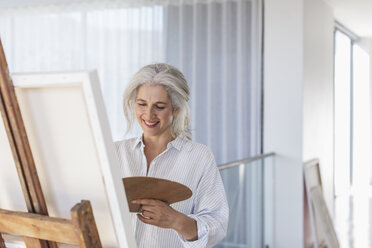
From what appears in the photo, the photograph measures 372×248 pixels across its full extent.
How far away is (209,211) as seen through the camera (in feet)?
4.92

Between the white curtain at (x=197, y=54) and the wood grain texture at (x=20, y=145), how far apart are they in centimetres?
329

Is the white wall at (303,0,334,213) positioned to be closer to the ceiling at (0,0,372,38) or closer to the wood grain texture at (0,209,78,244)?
the ceiling at (0,0,372,38)

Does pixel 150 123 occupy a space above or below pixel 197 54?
below

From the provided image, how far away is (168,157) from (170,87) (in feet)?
0.69

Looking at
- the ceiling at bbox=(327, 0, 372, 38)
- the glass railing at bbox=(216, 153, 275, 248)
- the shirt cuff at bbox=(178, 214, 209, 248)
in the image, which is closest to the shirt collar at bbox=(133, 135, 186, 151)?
the shirt cuff at bbox=(178, 214, 209, 248)

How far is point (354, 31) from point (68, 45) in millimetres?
4854

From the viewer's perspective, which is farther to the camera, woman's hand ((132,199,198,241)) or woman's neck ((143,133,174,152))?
woman's neck ((143,133,174,152))

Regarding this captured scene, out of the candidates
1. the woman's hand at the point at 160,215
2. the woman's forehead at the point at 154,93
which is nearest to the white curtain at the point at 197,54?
the woman's forehead at the point at 154,93

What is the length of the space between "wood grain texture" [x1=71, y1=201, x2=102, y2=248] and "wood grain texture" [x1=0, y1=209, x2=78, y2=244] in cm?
1

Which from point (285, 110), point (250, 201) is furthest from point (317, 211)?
point (285, 110)

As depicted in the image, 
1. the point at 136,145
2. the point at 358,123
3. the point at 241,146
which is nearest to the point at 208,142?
the point at 241,146

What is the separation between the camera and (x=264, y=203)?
15.0 feet

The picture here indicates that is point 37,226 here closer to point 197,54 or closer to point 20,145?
point 20,145

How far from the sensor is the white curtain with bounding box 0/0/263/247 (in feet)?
15.5
